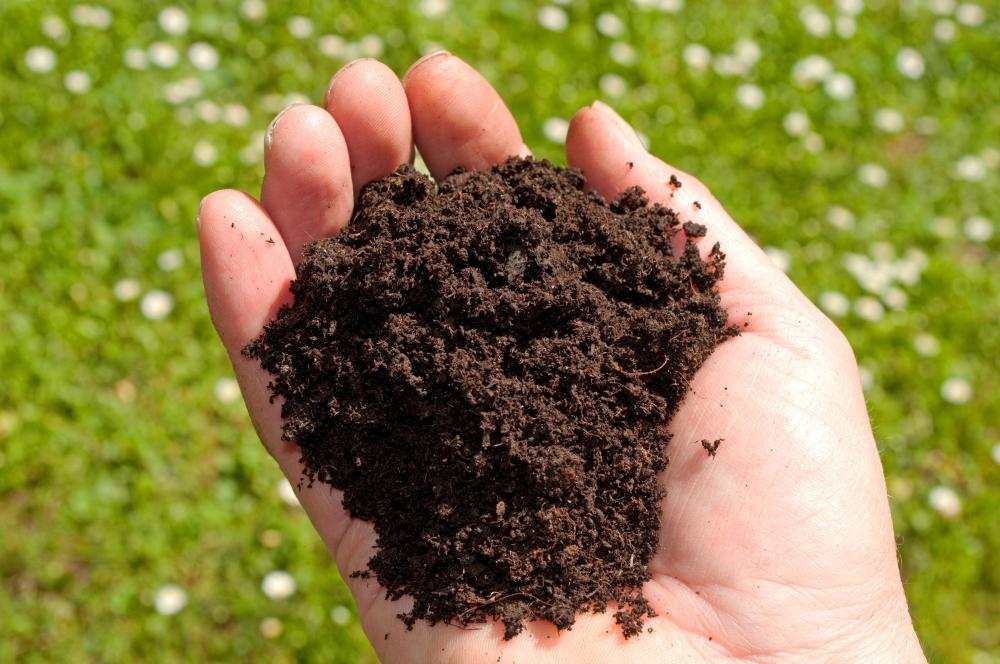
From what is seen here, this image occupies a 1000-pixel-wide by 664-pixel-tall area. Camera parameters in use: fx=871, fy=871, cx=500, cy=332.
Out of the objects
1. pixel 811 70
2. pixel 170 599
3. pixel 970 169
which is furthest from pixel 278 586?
pixel 970 169

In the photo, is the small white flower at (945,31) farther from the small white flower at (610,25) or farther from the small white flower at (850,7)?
the small white flower at (610,25)

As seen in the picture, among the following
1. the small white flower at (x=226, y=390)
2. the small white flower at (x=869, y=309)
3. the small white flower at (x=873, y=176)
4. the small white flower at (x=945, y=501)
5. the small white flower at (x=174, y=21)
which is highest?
the small white flower at (x=873, y=176)

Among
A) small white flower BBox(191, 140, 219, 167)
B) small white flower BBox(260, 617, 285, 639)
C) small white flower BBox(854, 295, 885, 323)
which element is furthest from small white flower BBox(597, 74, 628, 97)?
small white flower BBox(260, 617, 285, 639)

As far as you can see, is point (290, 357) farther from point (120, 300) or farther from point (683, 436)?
point (120, 300)

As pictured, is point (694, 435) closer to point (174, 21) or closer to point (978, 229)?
point (978, 229)

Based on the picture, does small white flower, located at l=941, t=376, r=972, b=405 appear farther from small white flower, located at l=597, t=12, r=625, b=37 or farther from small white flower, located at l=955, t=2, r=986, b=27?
small white flower, located at l=955, t=2, r=986, b=27

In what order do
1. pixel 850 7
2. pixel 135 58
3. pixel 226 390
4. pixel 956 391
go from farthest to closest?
pixel 850 7
pixel 135 58
pixel 956 391
pixel 226 390

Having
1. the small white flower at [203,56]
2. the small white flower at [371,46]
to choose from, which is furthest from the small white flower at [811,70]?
the small white flower at [203,56]
